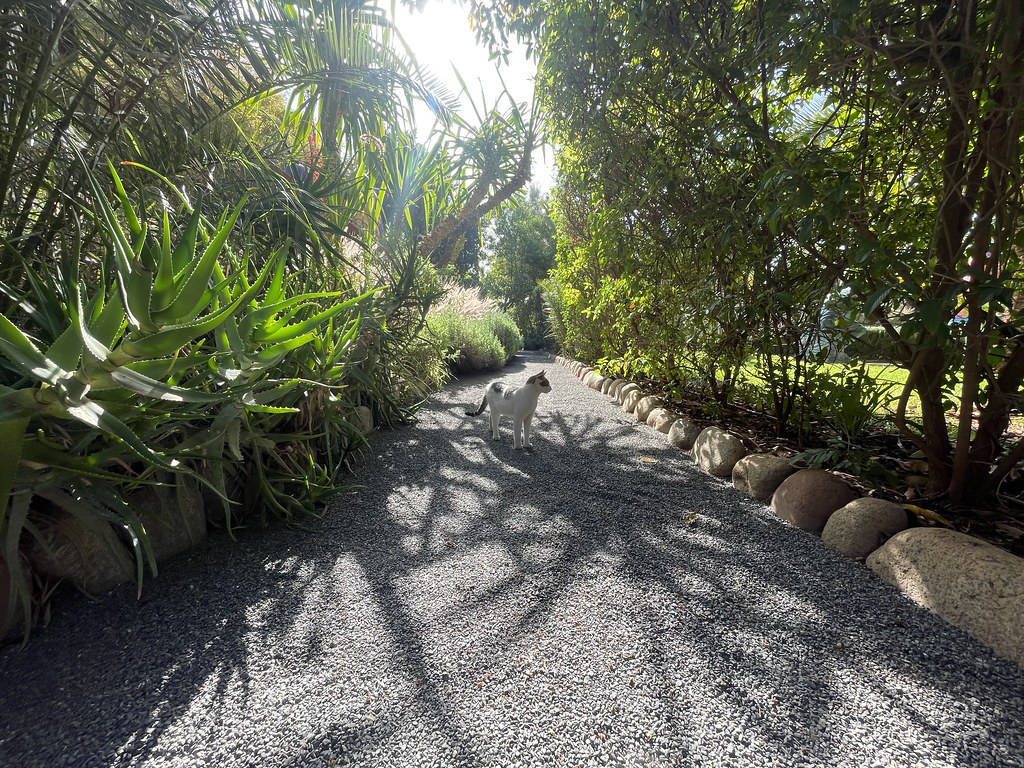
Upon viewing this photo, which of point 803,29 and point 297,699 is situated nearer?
point 297,699

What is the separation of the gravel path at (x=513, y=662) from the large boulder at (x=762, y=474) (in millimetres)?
256

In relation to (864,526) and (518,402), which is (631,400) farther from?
(864,526)

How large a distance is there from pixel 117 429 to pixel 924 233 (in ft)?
7.88

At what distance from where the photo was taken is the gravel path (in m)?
0.72

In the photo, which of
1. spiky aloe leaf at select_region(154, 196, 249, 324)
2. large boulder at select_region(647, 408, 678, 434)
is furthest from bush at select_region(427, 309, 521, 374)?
spiky aloe leaf at select_region(154, 196, 249, 324)

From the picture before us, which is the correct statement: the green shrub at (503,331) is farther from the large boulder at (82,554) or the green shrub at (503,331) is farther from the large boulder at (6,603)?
the large boulder at (6,603)

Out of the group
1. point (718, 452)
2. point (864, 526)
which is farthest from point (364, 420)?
point (864, 526)

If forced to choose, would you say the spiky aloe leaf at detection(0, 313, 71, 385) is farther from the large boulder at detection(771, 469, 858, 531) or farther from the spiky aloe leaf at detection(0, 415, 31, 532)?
the large boulder at detection(771, 469, 858, 531)

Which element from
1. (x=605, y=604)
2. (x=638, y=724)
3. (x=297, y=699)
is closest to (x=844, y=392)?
(x=605, y=604)

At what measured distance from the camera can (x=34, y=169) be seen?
119cm

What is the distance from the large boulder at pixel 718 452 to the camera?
2039 mm

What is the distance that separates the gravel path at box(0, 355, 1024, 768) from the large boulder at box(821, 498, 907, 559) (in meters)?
0.07

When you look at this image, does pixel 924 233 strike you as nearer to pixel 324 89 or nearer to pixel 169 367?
pixel 169 367

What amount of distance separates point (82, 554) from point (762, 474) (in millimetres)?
2393
